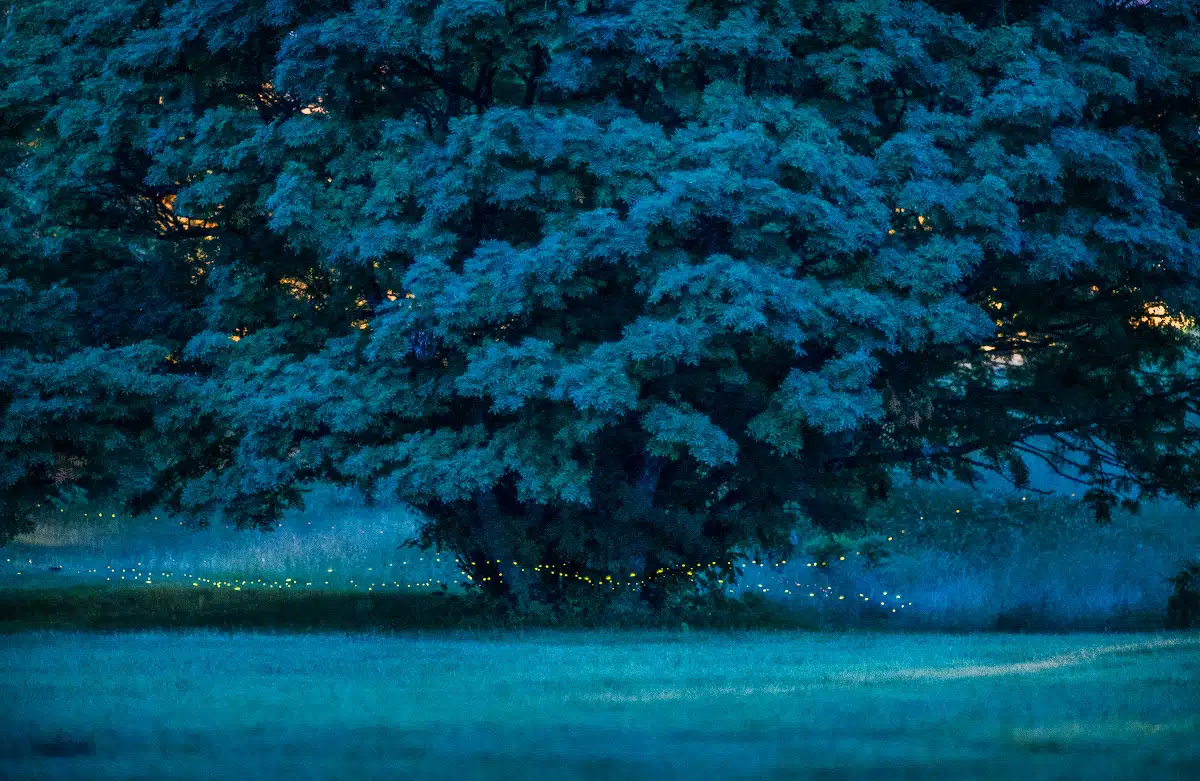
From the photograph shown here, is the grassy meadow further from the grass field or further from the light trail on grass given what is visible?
the light trail on grass

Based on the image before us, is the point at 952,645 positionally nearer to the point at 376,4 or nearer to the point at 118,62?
the point at 376,4

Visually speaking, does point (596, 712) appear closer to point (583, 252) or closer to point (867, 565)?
point (583, 252)

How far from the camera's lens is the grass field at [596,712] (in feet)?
23.8

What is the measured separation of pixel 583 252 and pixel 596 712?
660 centimetres

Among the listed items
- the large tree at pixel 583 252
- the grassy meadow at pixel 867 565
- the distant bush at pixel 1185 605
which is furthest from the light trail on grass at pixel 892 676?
the grassy meadow at pixel 867 565

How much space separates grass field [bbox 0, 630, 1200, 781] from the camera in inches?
286

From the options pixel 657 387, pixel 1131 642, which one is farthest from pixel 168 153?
pixel 1131 642

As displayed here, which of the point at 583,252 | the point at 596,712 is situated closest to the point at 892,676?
the point at 596,712

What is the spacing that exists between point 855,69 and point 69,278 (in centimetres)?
966

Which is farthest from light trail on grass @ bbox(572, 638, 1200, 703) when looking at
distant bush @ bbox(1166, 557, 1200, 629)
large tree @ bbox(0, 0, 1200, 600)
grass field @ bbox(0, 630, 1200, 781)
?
distant bush @ bbox(1166, 557, 1200, 629)

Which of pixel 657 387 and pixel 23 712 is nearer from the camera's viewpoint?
pixel 23 712

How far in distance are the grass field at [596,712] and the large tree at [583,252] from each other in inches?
111

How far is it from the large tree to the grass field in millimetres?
2823

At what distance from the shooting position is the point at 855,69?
16406 millimetres
